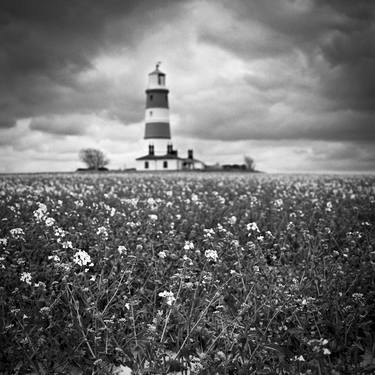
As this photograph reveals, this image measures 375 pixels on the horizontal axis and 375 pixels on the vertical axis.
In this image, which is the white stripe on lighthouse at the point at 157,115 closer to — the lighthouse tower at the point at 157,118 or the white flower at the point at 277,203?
the lighthouse tower at the point at 157,118

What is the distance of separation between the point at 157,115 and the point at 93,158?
1273 inches

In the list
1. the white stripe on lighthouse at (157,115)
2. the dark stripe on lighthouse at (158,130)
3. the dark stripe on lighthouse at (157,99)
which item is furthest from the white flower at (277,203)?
the dark stripe on lighthouse at (157,99)

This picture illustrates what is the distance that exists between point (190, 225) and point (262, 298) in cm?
430

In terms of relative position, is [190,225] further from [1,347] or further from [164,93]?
[164,93]

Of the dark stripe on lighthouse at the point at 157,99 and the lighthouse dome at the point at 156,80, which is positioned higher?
the lighthouse dome at the point at 156,80

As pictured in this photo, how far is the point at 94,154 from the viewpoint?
102 metres

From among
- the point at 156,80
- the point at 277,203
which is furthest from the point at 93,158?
the point at 277,203

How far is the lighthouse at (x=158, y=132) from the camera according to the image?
246 feet

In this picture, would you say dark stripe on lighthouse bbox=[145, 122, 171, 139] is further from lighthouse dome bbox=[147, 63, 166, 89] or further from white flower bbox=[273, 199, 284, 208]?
white flower bbox=[273, 199, 284, 208]

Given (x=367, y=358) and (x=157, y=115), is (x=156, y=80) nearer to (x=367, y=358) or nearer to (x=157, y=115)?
(x=157, y=115)

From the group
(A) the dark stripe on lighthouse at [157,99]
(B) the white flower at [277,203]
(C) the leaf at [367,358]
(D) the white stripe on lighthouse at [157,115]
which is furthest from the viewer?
(A) the dark stripe on lighthouse at [157,99]

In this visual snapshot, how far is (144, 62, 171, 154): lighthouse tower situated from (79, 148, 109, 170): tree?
28.7 meters

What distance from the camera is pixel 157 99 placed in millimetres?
75250

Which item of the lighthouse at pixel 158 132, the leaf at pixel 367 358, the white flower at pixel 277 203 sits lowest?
the leaf at pixel 367 358
